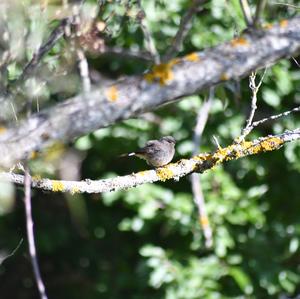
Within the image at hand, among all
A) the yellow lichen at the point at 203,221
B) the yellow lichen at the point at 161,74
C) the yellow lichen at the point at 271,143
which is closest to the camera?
the yellow lichen at the point at 161,74

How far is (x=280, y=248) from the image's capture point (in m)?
7.62

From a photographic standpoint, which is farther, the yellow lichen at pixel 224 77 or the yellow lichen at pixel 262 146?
the yellow lichen at pixel 262 146

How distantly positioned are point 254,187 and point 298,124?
0.80m

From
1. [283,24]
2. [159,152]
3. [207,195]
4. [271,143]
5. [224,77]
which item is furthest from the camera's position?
[207,195]

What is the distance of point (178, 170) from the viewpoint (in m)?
4.15

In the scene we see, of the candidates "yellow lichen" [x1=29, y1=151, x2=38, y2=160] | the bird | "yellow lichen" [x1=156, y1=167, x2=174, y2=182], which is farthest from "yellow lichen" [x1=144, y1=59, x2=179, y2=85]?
the bird

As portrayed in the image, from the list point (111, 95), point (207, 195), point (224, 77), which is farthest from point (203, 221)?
point (111, 95)

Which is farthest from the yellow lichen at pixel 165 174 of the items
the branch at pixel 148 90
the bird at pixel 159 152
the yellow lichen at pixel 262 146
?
the bird at pixel 159 152

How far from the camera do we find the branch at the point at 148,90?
2.55 metres

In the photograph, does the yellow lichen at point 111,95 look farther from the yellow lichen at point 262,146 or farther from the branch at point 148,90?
the yellow lichen at point 262,146

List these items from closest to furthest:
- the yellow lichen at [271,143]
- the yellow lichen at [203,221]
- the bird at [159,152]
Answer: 1. the yellow lichen at [271,143]
2. the bird at [159,152]
3. the yellow lichen at [203,221]

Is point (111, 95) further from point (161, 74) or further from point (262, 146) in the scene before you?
point (262, 146)

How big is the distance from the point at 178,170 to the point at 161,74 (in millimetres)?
Answer: 1511

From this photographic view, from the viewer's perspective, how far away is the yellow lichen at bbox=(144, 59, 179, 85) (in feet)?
8.74
